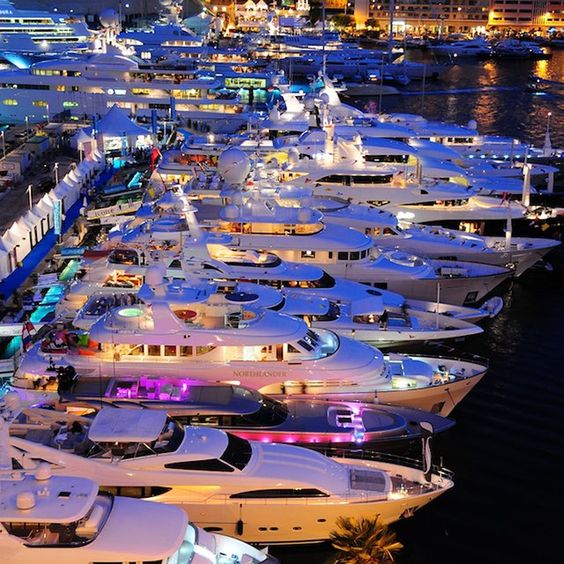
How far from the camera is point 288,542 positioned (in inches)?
601

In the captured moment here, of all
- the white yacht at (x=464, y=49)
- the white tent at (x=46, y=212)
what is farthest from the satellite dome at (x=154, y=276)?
the white yacht at (x=464, y=49)

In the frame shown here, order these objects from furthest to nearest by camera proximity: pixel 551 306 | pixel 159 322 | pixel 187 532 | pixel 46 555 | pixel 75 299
Answer: pixel 551 306, pixel 75 299, pixel 159 322, pixel 187 532, pixel 46 555

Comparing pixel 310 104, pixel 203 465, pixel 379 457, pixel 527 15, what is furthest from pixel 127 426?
pixel 527 15

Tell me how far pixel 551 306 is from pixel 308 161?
411 inches

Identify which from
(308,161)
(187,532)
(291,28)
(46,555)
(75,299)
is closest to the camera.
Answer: (46,555)

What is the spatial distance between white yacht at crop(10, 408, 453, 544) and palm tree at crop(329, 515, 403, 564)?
0.61m

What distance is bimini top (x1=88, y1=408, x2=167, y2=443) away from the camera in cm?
1467

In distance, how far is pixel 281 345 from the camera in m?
18.7

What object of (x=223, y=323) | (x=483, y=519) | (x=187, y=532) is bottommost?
(x=483, y=519)

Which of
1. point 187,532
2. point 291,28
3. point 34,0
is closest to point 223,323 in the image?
point 187,532

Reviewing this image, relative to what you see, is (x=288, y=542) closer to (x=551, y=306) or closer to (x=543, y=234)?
(x=551, y=306)

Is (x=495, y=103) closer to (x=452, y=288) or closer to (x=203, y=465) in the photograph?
(x=452, y=288)

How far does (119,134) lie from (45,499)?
35.8 meters

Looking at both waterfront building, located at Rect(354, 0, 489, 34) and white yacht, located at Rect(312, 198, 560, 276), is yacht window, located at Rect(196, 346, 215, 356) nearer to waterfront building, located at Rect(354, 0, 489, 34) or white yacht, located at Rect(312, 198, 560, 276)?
white yacht, located at Rect(312, 198, 560, 276)
